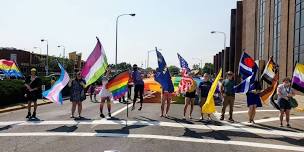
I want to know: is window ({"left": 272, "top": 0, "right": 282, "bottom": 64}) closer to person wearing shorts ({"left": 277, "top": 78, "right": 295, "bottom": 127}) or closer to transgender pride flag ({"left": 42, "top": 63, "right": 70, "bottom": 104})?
person wearing shorts ({"left": 277, "top": 78, "right": 295, "bottom": 127})

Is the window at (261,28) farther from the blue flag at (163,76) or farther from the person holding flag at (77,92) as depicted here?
the person holding flag at (77,92)

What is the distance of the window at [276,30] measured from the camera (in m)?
48.4

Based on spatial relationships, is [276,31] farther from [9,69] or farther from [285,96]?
[285,96]

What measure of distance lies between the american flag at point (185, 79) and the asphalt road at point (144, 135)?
1.03 metres

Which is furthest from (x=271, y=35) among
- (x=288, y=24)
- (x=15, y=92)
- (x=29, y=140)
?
(x=29, y=140)

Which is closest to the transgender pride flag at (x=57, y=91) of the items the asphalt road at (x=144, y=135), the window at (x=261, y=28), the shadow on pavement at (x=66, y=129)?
the asphalt road at (x=144, y=135)

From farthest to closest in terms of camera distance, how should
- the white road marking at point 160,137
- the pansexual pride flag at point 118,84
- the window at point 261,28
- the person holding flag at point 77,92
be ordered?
the window at point 261,28, the person holding flag at point 77,92, the pansexual pride flag at point 118,84, the white road marking at point 160,137

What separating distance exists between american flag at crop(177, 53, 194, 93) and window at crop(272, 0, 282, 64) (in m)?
34.0

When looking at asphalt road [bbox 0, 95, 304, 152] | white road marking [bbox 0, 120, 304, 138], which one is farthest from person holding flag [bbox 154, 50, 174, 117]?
white road marking [bbox 0, 120, 304, 138]

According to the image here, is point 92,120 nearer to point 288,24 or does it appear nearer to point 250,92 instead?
point 250,92

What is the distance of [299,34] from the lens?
40500 millimetres

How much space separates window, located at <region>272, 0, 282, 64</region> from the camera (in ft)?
159

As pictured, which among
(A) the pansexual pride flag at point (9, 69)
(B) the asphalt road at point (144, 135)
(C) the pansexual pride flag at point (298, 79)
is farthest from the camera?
(A) the pansexual pride flag at point (9, 69)

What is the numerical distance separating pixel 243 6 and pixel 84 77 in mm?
63663
